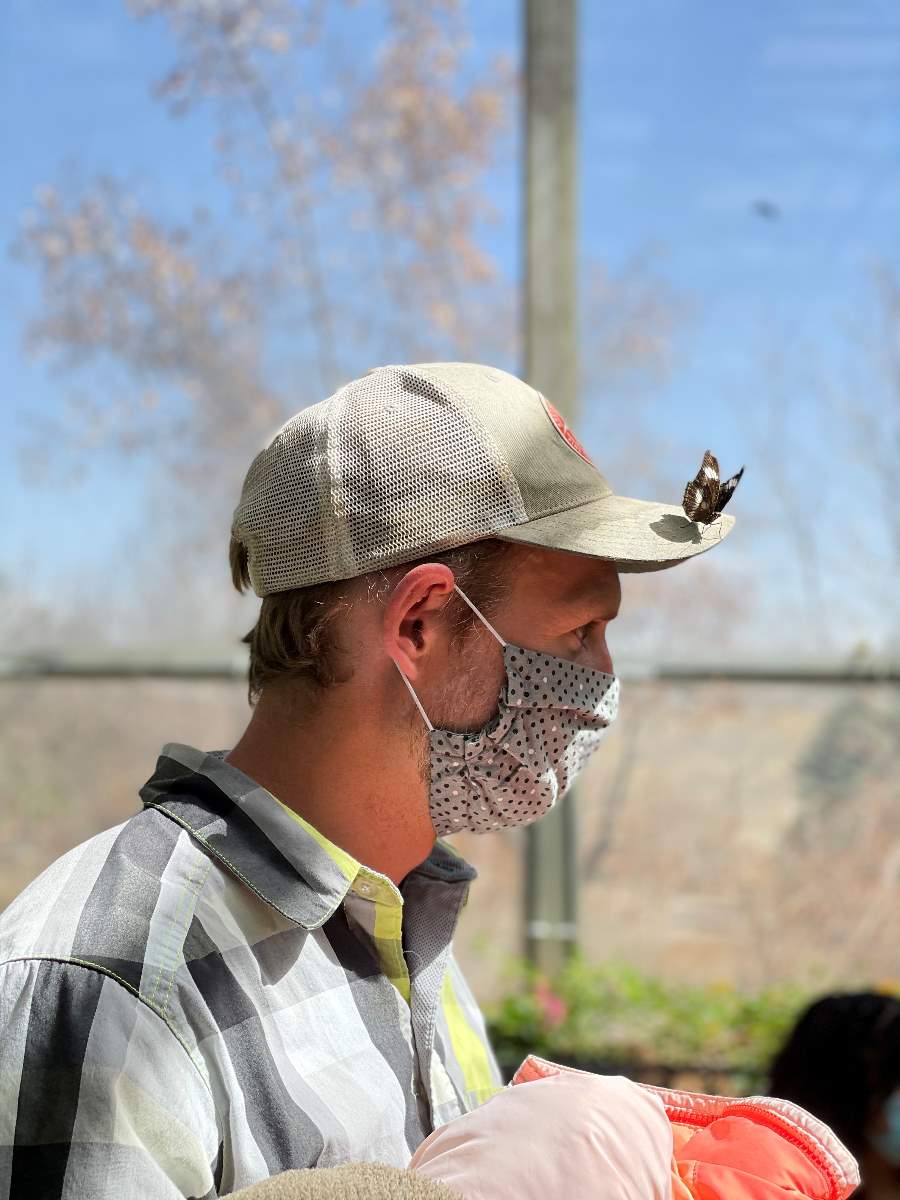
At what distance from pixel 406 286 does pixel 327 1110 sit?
393 cm

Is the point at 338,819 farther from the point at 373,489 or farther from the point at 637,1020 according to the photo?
the point at 637,1020

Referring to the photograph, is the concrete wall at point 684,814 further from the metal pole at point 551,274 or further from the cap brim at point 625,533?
the cap brim at point 625,533

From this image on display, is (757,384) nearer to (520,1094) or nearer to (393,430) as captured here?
(393,430)

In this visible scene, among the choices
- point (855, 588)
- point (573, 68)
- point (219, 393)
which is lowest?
point (855, 588)

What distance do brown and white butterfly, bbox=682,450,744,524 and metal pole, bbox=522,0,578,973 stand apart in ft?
9.66

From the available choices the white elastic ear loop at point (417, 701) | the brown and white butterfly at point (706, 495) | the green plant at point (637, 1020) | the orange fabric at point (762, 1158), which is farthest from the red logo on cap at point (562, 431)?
the green plant at point (637, 1020)

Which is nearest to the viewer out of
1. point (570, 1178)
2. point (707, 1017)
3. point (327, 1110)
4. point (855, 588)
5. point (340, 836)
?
point (570, 1178)

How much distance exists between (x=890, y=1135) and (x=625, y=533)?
5.10ft

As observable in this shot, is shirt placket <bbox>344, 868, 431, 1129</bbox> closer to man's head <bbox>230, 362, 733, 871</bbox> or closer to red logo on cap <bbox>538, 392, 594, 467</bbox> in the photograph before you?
man's head <bbox>230, 362, 733, 871</bbox>

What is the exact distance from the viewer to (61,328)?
4.64m

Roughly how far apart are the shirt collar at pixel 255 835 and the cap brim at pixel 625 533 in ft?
1.23

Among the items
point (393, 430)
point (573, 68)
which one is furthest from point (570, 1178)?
point (573, 68)

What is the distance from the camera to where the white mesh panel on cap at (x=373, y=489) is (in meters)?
1.28

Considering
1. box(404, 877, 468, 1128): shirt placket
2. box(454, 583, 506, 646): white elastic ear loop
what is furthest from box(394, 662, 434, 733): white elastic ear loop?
box(404, 877, 468, 1128): shirt placket
